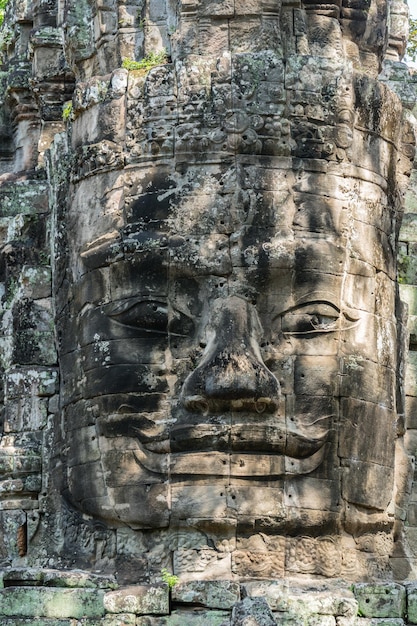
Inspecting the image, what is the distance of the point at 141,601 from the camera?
68.0 feet

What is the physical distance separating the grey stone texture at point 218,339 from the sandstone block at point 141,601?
2cm

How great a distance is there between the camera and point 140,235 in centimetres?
2197

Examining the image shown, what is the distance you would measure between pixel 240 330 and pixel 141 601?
2.88 meters

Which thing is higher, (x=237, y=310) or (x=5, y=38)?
(x=5, y=38)

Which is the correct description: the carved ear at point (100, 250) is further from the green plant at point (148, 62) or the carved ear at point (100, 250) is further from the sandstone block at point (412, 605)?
the sandstone block at point (412, 605)

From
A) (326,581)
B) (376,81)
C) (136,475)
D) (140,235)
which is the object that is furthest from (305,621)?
(376,81)

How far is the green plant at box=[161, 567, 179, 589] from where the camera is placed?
21.0 m

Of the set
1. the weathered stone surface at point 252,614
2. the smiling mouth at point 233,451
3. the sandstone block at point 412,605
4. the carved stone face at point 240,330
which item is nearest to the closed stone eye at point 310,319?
the carved stone face at point 240,330

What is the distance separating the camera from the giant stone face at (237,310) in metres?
21.4

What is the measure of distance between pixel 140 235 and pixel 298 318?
183cm

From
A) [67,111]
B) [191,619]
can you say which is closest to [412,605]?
[191,619]

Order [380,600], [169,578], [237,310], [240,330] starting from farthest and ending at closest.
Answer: [237,310] → [240,330] → [169,578] → [380,600]

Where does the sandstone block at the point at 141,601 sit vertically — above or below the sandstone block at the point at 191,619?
above

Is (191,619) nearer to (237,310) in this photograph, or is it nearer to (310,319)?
(237,310)
